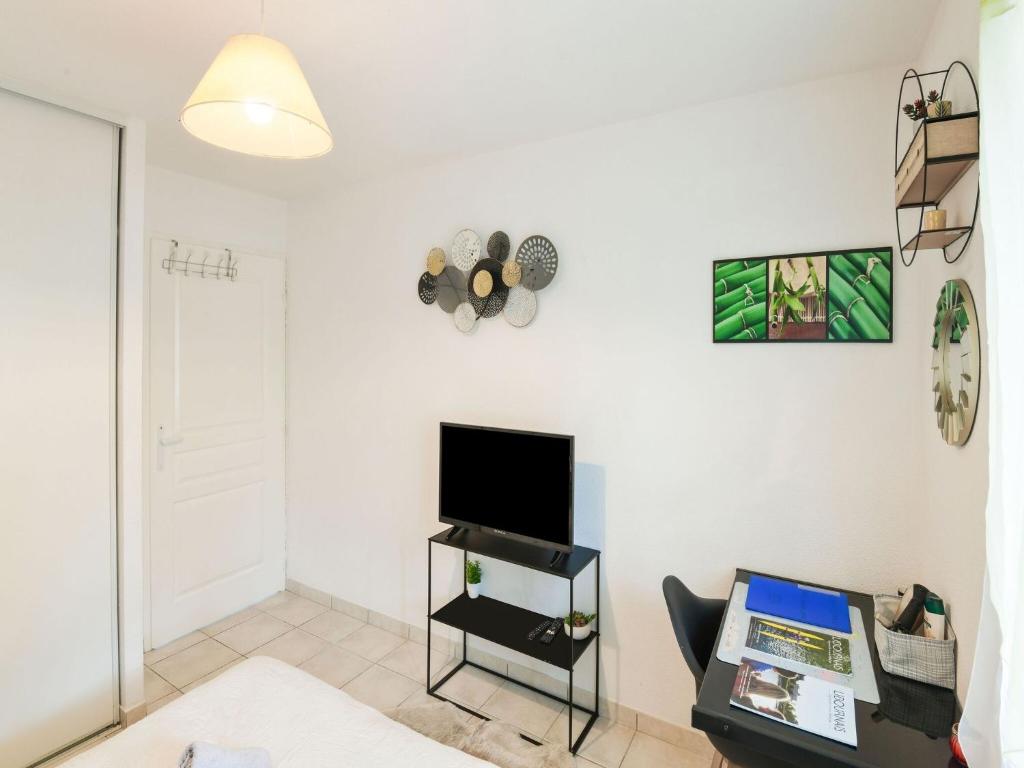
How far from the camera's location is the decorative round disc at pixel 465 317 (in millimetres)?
2816

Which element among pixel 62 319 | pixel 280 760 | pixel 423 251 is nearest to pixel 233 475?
pixel 62 319

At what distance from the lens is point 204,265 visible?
3.20 meters

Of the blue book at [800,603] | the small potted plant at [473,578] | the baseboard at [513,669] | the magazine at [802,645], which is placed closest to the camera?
the magazine at [802,645]

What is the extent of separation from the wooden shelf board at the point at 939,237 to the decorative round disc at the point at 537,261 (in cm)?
140

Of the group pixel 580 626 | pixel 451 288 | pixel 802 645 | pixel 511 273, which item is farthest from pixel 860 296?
pixel 451 288

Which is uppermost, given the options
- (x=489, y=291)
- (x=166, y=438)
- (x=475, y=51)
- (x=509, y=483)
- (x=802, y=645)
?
(x=475, y=51)

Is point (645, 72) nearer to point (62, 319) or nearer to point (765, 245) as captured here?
point (765, 245)

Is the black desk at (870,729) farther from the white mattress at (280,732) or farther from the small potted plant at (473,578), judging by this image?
the small potted plant at (473,578)

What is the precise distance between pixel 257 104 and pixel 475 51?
92 centimetres

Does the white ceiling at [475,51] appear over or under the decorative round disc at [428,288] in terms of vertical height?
over

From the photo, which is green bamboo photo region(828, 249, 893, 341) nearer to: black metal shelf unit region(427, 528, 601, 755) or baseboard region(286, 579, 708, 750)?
black metal shelf unit region(427, 528, 601, 755)

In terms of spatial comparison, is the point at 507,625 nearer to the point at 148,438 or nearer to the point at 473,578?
the point at 473,578

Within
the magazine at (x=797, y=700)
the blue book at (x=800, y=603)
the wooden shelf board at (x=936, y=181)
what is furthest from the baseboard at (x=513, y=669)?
the wooden shelf board at (x=936, y=181)

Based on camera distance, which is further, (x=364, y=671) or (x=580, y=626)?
(x=364, y=671)
